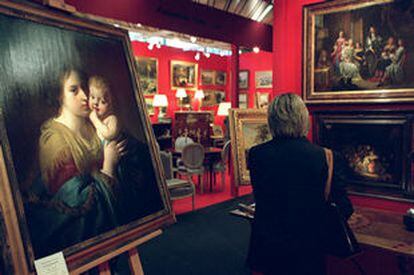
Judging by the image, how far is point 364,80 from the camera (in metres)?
2.76

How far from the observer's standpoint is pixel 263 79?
11.6m

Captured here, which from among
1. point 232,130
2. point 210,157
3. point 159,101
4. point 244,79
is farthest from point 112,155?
point 244,79

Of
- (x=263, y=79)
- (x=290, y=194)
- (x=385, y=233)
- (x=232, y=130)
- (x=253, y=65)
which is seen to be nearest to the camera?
(x=290, y=194)

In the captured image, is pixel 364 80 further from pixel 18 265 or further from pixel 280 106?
pixel 18 265

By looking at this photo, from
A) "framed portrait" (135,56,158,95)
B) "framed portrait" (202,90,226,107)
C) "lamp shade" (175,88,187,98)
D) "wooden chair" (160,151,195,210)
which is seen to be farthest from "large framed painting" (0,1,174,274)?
"framed portrait" (202,90,226,107)

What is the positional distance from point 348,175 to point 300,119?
134 centimetres

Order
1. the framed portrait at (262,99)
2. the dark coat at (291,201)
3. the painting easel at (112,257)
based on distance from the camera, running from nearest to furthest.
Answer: the painting easel at (112,257) → the dark coat at (291,201) → the framed portrait at (262,99)

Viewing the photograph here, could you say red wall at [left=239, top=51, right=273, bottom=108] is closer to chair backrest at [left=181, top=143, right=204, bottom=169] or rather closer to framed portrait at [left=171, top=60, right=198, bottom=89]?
framed portrait at [left=171, top=60, right=198, bottom=89]

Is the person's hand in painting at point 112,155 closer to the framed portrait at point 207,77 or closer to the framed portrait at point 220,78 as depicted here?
the framed portrait at point 207,77

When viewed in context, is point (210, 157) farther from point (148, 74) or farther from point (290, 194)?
point (290, 194)

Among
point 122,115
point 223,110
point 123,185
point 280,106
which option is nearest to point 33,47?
point 122,115

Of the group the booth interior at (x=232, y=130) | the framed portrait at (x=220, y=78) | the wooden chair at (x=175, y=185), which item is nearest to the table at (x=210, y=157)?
the booth interior at (x=232, y=130)

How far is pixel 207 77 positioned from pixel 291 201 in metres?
10.6

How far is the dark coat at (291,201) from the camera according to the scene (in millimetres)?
1680
